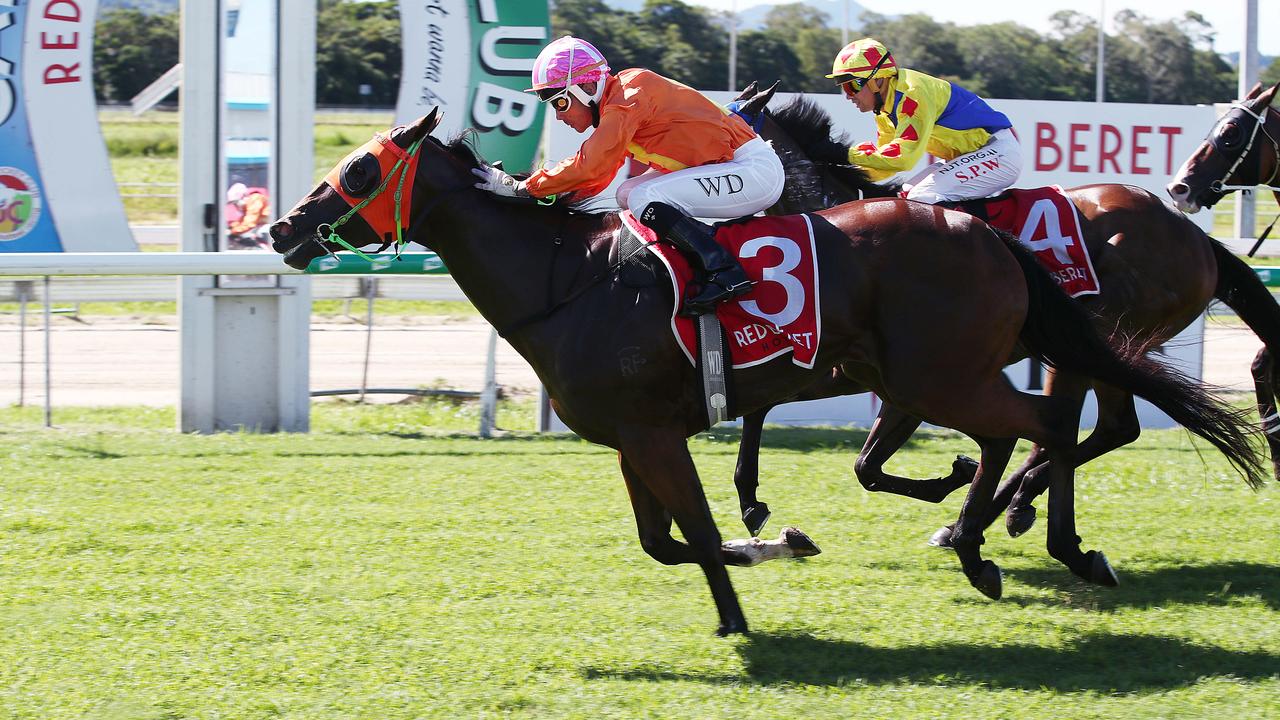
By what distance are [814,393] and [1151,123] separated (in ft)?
12.9

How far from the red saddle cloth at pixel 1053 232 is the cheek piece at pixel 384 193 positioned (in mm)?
2532

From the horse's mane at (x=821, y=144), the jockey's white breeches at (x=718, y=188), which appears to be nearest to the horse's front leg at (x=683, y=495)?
the jockey's white breeches at (x=718, y=188)

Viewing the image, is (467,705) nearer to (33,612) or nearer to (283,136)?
(33,612)

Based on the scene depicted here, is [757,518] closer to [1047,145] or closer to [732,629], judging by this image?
[732,629]

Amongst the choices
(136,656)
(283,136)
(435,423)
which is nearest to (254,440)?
(435,423)

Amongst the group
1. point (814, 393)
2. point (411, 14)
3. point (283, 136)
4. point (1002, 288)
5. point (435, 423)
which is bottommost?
point (435, 423)

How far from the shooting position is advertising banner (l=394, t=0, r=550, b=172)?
882 centimetres

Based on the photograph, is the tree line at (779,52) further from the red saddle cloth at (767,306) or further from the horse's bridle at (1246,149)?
the red saddle cloth at (767,306)

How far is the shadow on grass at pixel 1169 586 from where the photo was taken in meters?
4.95

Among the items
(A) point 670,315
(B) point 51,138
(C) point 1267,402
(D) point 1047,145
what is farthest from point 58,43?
(C) point 1267,402

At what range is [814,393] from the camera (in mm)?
6066

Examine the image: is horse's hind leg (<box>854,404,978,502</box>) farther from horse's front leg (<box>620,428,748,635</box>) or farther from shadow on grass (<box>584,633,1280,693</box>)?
horse's front leg (<box>620,428,748,635</box>)

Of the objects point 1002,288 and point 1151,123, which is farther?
point 1151,123

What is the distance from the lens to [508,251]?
4625 millimetres
